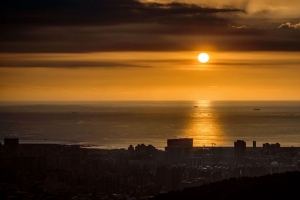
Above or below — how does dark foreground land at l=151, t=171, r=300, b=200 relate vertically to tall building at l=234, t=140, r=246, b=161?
below

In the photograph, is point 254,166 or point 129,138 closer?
point 254,166

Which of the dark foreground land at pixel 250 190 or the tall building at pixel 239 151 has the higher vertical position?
the tall building at pixel 239 151

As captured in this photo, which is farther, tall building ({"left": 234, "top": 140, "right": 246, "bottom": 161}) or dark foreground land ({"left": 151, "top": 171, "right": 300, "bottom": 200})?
tall building ({"left": 234, "top": 140, "right": 246, "bottom": 161})

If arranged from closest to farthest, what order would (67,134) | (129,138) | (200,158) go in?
(200,158) < (129,138) < (67,134)

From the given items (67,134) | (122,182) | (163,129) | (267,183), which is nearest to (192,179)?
(122,182)

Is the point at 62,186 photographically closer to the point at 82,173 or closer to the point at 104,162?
the point at 82,173

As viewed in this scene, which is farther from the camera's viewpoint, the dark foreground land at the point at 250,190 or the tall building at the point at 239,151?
the tall building at the point at 239,151

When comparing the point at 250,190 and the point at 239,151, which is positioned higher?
the point at 239,151

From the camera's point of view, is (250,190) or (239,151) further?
(239,151)
